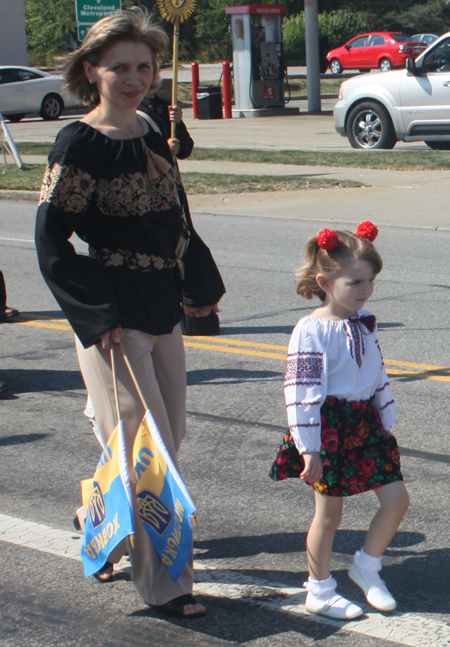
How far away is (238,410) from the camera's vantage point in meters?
5.23

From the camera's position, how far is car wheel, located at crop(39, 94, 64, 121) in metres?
30.1

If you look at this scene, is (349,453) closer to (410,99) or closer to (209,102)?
(410,99)

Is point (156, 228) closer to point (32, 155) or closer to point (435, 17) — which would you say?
point (32, 155)

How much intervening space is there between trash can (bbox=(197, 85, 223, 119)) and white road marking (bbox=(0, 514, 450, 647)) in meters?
24.4

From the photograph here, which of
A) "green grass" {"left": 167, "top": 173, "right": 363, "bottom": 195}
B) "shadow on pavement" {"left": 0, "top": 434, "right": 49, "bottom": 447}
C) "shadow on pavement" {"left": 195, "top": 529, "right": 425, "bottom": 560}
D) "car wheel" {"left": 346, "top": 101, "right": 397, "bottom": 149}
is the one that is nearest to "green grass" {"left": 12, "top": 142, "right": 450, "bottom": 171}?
"car wheel" {"left": 346, "top": 101, "right": 397, "bottom": 149}

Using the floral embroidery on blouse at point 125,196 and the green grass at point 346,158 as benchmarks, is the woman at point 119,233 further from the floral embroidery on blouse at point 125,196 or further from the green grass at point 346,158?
the green grass at point 346,158

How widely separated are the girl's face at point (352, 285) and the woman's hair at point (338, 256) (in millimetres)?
17

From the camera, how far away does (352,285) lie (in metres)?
2.97

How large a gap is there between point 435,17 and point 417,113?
4530cm

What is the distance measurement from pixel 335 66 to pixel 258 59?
19.0 meters

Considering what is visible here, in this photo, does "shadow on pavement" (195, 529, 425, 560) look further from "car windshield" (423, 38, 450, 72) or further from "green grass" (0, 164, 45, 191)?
"car windshield" (423, 38, 450, 72)

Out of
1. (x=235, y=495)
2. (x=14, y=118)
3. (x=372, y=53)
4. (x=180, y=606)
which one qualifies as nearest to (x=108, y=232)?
(x=180, y=606)

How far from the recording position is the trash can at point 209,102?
88.9 ft

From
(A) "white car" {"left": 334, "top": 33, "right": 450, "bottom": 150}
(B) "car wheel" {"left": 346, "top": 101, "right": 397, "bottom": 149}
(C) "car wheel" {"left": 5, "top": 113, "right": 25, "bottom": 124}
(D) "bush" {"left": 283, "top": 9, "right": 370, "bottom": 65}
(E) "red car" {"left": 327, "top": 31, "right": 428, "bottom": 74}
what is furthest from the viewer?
(D) "bush" {"left": 283, "top": 9, "right": 370, "bottom": 65}
